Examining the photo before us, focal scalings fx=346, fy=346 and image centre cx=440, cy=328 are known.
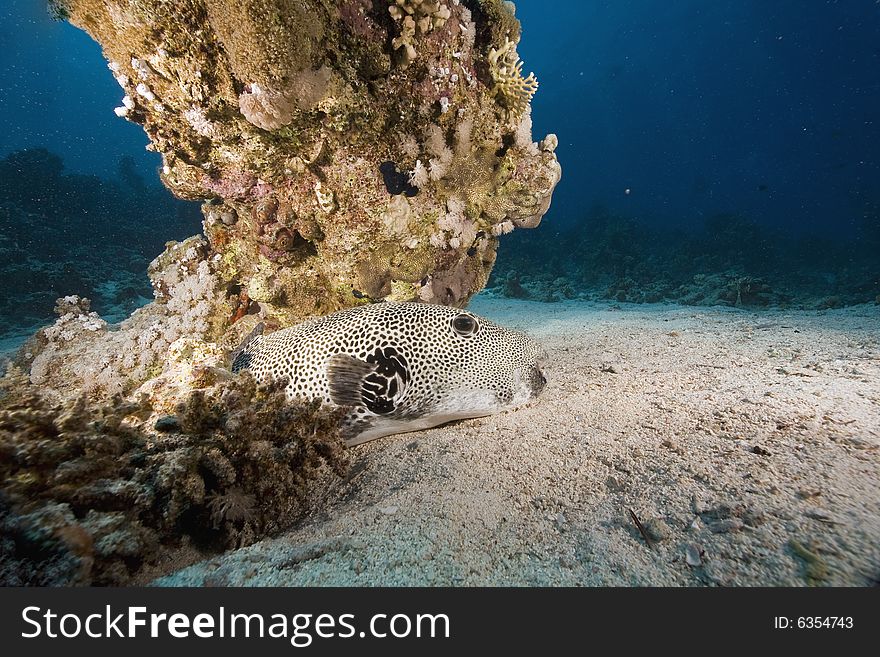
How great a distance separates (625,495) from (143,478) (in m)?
2.75

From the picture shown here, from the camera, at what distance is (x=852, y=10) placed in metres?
51.2

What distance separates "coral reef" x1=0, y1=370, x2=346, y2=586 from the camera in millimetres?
1451

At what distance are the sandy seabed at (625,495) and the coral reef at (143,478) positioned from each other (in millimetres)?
222

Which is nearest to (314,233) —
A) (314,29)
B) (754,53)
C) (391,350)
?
(314,29)

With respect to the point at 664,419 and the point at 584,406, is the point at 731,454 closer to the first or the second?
the point at 664,419

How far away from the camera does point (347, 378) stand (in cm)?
303

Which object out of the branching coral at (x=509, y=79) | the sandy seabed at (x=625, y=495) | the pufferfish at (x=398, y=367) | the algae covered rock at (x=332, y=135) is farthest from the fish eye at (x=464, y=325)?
the branching coral at (x=509, y=79)

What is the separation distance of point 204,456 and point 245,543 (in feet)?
1.85

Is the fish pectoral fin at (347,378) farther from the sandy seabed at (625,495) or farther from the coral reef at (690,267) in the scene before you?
the coral reef at (690,267)

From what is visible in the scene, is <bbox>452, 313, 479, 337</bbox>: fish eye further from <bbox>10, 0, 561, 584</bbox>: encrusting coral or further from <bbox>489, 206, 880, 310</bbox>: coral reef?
<bbox>489, 206, 880, 310</bbox>: coral reef

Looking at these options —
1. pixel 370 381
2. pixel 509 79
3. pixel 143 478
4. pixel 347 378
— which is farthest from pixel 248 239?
pixel 509 79

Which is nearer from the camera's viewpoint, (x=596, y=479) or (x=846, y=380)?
(x=596, y=479)

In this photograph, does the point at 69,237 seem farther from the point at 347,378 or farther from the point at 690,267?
the point at 690,267

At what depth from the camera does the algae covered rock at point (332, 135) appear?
3342mm
